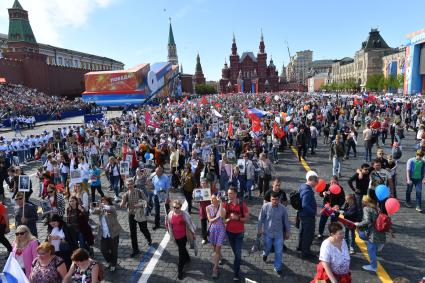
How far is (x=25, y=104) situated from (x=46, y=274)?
140 feet

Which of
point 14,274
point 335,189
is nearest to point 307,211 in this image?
point 335,189

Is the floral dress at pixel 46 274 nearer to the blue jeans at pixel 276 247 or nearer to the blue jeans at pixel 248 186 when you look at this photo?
the blue jeans at pixel 276 247

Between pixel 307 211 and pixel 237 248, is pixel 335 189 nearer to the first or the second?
pixel 307 211

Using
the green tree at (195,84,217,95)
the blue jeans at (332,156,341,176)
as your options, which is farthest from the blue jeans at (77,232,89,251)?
the green tree at (195,84,217,95)

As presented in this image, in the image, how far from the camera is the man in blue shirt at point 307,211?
21.4ft

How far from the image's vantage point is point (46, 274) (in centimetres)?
448

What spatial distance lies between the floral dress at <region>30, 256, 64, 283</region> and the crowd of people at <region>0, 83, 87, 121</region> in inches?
1344

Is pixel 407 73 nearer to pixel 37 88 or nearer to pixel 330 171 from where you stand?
pixel 330 171

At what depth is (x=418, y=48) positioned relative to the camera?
56.8 meters

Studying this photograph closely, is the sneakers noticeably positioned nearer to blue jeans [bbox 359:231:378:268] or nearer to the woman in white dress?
blue jeans [bbox 359:231:378:268]

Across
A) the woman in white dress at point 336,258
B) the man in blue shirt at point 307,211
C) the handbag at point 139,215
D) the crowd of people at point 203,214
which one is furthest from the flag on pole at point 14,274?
the man in blue shirt at point 307,211

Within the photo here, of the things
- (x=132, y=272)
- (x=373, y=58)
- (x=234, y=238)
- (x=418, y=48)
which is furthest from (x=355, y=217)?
(x=373, y=58)

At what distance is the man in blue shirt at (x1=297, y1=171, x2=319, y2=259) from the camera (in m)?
6.52

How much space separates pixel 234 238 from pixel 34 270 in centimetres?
330
